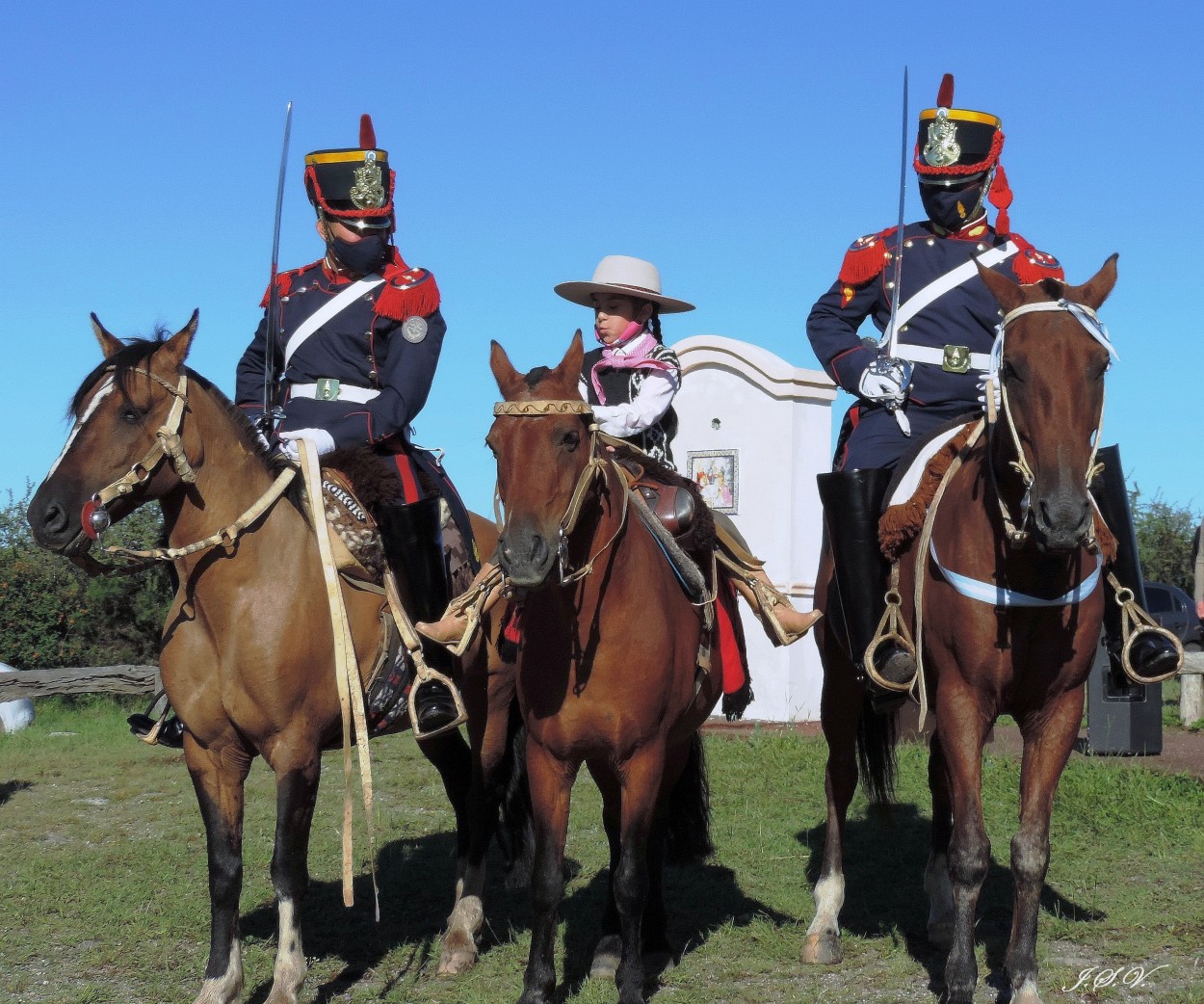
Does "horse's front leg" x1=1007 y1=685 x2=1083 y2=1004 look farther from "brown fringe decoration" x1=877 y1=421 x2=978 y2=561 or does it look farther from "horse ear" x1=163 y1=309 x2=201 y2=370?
"horse ear" x1=163 y1=309 x2=201 y2=370

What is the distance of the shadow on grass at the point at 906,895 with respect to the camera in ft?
20.7

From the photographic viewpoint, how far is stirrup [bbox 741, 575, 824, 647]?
6469 millimetres

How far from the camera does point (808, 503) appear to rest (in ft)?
48.6

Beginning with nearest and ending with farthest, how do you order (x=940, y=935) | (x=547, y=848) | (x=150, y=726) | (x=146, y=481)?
(x=146, y=481) → (x=547, y=848) → (x=150, y=726) → (x=940, y=935)

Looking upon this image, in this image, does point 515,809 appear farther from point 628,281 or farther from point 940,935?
point 628,281

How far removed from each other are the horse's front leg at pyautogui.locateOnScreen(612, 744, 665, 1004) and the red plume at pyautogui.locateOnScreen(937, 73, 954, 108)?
314 centimetres

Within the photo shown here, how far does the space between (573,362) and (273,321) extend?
1.99 m

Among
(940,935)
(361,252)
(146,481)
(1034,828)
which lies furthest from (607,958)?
(361,252)

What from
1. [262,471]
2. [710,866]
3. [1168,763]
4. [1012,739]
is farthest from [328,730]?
[1012,739]

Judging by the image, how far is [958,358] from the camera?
6.23 metres

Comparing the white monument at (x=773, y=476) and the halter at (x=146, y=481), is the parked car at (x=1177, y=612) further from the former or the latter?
the halter at (x=146, y=481)

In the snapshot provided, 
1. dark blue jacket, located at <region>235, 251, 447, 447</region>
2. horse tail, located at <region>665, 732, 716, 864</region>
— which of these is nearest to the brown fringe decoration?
horse tail, located at <region>665, 732, 716, 864</region>

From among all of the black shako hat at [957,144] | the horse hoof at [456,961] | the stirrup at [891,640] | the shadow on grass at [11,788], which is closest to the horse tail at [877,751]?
the stirrup at [891,640]

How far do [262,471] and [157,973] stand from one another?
7.54 ft
